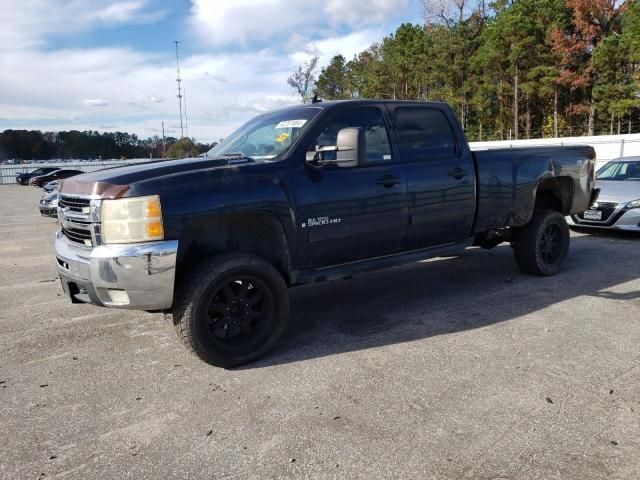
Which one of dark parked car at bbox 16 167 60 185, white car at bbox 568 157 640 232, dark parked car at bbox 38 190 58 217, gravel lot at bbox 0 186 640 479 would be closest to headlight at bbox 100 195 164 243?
gravel lot at bbox 0 186 640 479

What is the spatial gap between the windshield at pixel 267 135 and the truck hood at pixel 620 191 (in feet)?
21.1

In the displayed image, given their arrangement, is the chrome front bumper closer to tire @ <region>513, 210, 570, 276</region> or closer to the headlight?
the headlight

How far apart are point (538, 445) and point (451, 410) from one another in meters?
0.54

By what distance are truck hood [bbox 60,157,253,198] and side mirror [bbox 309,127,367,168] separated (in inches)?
22.8

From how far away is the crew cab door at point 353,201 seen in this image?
4.23 meters

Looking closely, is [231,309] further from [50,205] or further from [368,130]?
[50,205]

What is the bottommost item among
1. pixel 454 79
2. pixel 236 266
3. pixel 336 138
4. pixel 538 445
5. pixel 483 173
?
pixel 538 445

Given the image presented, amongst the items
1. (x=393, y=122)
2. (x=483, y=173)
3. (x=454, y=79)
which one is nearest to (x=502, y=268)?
(x=483, y=173)

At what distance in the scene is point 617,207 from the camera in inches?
344

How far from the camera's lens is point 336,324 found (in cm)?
485

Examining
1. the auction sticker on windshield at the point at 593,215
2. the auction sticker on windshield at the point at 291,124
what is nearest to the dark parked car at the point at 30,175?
the auction sticker on windshield at the point at 593,215

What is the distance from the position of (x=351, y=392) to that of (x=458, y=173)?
106 inches

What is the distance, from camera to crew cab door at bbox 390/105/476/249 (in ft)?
16.1

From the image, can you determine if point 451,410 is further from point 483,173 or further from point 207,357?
point 483,173
